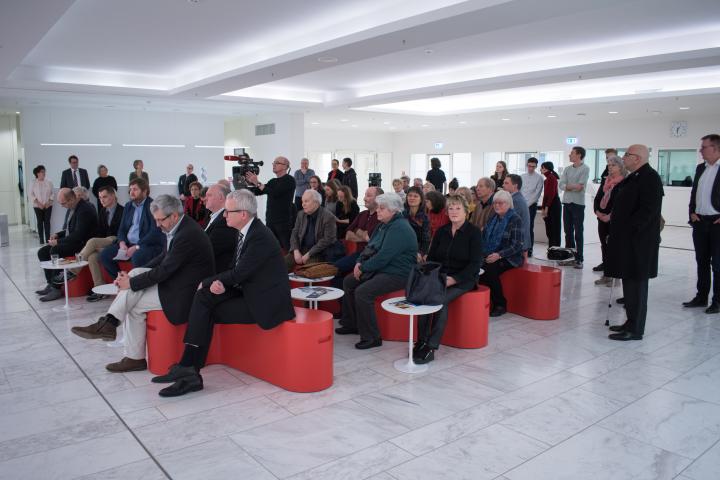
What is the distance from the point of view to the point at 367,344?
195 inches

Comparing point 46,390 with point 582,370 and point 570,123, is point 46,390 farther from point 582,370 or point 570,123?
point 570,123

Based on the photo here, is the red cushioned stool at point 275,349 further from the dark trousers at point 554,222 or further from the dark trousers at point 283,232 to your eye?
the dark trousers at point 554,222

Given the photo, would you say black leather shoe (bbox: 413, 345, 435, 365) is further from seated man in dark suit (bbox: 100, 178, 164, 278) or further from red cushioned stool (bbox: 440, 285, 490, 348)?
seated man in dark suit (bbox: 100, 178, 164, 278)

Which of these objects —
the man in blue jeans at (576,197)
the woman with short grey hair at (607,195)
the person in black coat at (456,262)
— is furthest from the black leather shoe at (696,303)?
the person in black coat at (456,262)

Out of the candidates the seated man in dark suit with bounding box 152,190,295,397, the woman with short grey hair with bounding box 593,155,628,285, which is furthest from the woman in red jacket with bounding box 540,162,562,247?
the seated man in dark suit with bounding box 152,190,295,397

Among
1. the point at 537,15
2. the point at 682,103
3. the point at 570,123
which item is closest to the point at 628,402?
the point at 537,15

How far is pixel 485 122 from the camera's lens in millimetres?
18875

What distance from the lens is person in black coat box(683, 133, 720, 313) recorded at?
19.4ft

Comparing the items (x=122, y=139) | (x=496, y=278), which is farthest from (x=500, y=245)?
(x=122, y=139)

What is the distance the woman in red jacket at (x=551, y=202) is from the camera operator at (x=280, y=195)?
4807mm

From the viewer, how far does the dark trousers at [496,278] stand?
19.8 feet

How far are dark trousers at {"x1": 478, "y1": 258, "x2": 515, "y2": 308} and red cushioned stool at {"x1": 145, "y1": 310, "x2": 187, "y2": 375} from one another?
10.7 feet

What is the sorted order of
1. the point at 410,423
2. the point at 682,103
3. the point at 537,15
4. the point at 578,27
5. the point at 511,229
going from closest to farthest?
the point at 410,423 < the point at 537,15 < the point at 511,229 < the point at 578,27 < the point at 682,103

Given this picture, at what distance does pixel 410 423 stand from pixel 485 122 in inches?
655
